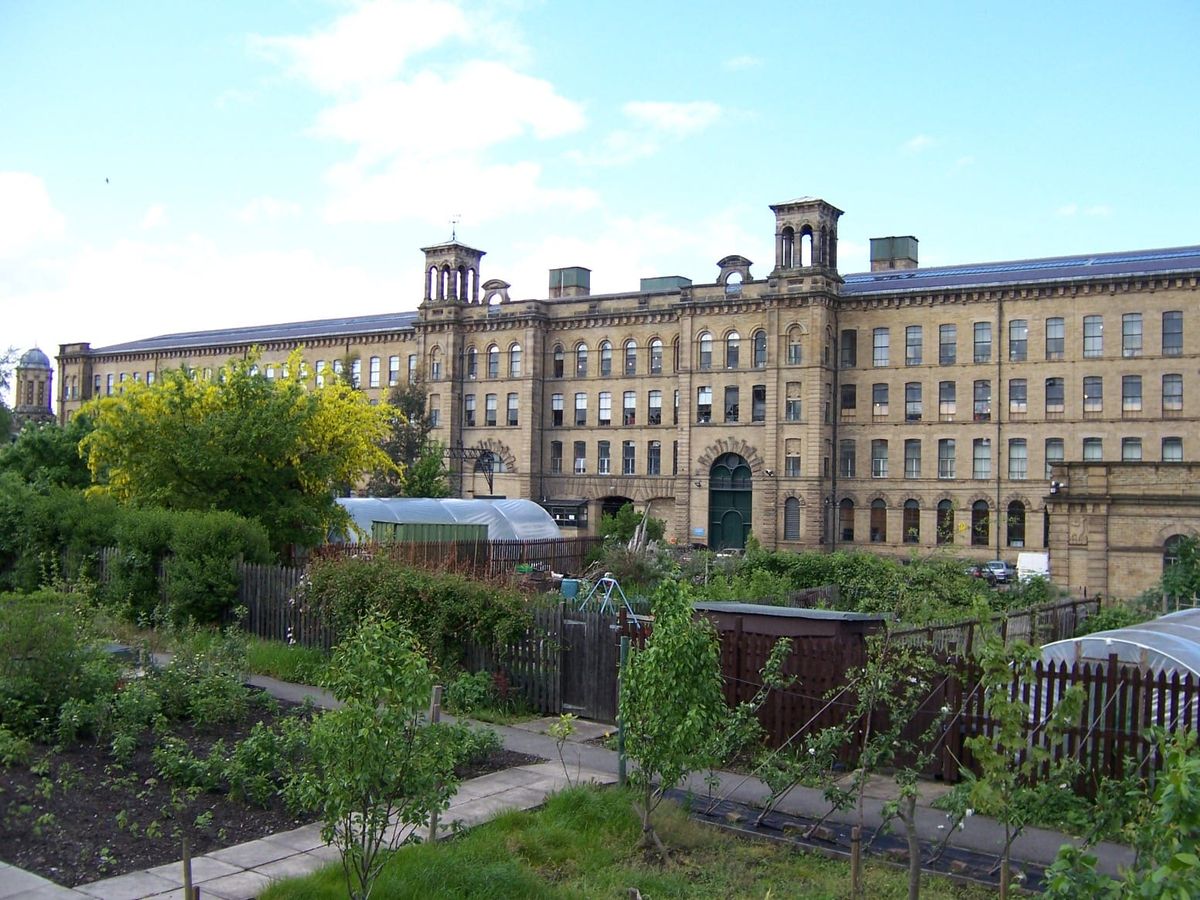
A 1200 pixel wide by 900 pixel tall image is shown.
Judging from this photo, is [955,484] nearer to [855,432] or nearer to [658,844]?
[855,432]

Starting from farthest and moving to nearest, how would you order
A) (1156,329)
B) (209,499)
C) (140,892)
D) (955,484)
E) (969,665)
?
1. (955,484)
2. (1156,329)
3. (209,499)
4. (969,665)
5. (140,892)

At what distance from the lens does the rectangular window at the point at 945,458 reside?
56250 mm

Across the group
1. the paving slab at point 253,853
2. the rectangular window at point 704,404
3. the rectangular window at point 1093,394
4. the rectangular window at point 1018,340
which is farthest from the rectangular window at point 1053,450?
the paving slab at point 253,853

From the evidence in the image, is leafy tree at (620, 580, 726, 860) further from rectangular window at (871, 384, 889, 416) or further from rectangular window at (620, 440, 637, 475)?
rectangular window at (620, 440, 637, 475)

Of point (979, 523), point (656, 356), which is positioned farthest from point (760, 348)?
point (979, 523)

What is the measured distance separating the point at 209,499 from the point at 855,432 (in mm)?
40965

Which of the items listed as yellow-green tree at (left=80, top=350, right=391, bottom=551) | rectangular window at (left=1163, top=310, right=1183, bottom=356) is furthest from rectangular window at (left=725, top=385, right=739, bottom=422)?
yellow-green tree at (left=80, top=350, right=391, bottom=551)

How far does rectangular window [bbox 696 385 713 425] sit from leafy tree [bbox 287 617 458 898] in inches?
2138

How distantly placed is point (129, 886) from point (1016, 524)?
51.2m

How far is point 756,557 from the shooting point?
105ft

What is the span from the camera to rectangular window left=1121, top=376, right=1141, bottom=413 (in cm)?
5206

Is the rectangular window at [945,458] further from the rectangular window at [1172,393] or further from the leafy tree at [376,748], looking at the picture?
the leafy tree at [376,748]

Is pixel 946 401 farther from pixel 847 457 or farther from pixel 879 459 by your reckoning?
pixel 847 457

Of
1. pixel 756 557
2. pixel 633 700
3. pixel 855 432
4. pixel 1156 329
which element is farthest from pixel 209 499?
pixel 1156 329
